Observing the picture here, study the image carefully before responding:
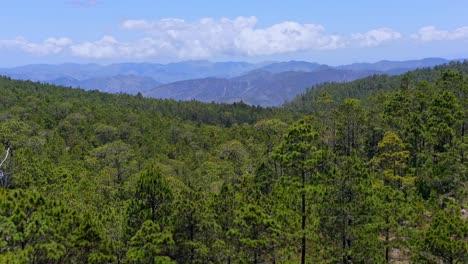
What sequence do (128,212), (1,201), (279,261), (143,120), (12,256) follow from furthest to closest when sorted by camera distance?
(143,120)
(279,261)
(128,212)
(1,201)
(12,256)

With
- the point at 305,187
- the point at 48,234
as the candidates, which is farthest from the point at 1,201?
the point at 305,187

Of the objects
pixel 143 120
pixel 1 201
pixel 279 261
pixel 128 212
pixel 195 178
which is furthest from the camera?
pixel 143 120

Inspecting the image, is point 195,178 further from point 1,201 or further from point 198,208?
point 1,201

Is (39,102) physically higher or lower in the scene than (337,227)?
higher

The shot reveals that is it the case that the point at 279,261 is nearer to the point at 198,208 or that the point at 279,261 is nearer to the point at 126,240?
the point at 198,208

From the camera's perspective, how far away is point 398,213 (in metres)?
22.3

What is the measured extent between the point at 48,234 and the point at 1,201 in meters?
2.16

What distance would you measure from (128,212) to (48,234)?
12.8 ft

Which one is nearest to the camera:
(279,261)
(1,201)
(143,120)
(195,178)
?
(1,201)

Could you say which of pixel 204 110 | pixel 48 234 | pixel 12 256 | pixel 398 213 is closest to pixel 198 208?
pixel 48 234

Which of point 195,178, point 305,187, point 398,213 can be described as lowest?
point 195,178

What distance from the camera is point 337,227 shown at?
63.4ft

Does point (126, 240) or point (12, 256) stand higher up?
point (12, 256)

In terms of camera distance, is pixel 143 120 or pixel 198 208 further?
pixel 143 120
